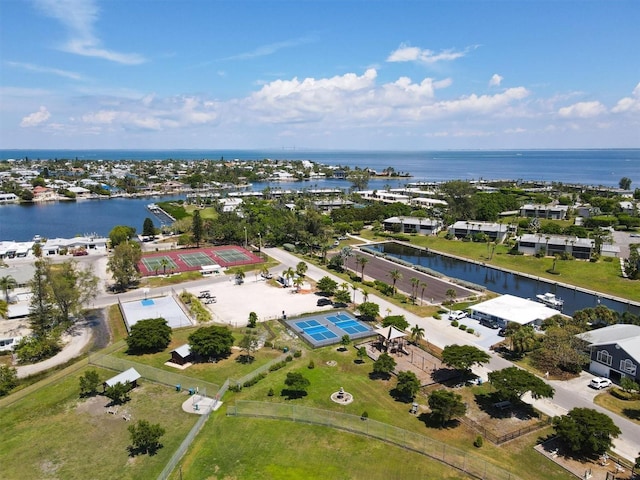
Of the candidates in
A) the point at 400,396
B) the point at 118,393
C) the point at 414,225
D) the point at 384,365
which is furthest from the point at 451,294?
the point at 414,225

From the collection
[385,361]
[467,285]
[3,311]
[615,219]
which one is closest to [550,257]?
[467,285]

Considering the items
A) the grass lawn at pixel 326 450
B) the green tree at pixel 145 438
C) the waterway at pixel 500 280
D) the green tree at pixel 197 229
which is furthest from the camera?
the green tree at pixel 197 229

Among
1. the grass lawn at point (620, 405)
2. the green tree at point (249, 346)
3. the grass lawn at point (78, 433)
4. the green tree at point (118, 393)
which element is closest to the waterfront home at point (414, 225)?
the green tree at point (249, 346)

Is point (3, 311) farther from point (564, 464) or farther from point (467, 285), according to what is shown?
point (467, 285)

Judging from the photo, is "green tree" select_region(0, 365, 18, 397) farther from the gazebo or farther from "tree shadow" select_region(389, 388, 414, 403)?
the gazebo

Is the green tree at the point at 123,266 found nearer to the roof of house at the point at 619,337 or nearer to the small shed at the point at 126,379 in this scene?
the small shed at the point at 126,379

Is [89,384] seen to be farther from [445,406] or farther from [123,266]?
[123,266]
